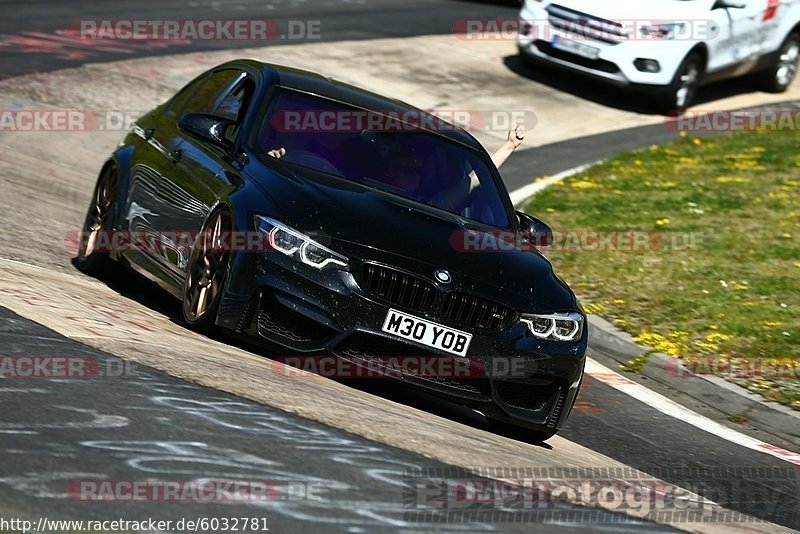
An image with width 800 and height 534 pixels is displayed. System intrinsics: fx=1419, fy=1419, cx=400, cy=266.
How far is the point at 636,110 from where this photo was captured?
20.6 meters

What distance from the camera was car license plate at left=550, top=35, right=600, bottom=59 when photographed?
19425 mm

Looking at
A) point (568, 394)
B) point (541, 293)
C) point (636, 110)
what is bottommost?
point (636, 110)

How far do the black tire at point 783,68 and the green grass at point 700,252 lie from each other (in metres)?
4.11

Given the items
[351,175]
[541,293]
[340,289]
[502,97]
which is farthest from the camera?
[502,97]

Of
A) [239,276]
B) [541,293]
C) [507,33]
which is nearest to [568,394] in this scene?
[541,293]

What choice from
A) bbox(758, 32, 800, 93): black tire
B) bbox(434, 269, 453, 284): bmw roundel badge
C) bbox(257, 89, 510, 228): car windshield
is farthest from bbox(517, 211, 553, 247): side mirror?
bbox(758, 32, 800, 93): black tire

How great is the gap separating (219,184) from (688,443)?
3180 mm

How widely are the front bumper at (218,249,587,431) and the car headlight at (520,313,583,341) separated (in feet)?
0.16

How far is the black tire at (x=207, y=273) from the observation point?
729 cm

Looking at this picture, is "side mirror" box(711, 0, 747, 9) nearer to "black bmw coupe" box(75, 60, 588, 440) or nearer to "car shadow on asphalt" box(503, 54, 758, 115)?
"car shadow on asphalt" box(503, 54, 758, 115)

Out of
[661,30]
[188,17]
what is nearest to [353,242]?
[661,30]

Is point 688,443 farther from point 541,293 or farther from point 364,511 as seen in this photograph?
point 364,511

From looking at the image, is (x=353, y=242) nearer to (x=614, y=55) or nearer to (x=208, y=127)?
(x=208, y=127)

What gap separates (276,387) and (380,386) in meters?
1.27
